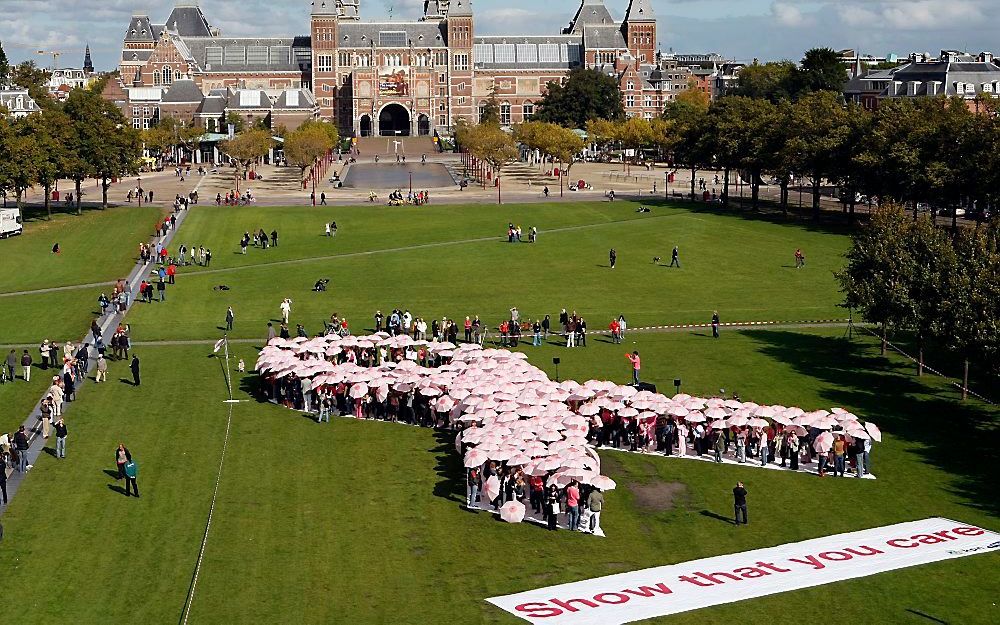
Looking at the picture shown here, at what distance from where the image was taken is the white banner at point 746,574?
36.0 meters

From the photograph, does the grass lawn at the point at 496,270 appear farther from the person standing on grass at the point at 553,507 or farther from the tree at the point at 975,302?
the person standing on grass at the point at 553,507

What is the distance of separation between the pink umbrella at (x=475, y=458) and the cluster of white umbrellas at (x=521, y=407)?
3 cm

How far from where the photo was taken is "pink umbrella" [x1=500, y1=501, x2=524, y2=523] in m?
42.4

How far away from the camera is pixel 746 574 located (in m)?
38.5

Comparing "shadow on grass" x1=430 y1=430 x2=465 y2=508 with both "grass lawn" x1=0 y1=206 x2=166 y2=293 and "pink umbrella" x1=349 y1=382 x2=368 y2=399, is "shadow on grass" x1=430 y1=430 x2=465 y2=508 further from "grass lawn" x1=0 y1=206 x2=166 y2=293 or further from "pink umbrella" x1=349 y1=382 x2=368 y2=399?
"grass lawn" x1=0 y1=206 x2=166 y2=293

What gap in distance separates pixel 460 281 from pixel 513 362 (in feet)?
110

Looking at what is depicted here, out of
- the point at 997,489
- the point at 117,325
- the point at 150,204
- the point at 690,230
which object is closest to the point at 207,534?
the point at 997,489

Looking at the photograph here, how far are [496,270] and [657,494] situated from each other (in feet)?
161

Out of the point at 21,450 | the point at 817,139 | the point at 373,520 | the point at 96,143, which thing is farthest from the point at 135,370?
the point at 817,139

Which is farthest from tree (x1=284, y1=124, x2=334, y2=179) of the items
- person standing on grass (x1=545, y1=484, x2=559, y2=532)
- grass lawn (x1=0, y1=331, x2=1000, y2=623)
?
person standing on grass (x1=545, y1=484, x2=559, y2=532)

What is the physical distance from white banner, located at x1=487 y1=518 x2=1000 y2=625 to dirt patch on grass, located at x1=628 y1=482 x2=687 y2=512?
190 inches

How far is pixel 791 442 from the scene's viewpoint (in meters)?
48.6

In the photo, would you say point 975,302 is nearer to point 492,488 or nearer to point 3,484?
point 492,488

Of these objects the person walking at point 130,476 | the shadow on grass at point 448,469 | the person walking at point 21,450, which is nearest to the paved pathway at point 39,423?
the person walking at point 21,450
